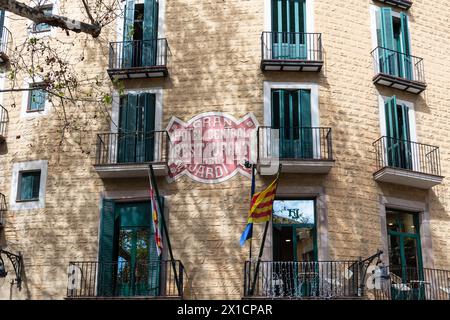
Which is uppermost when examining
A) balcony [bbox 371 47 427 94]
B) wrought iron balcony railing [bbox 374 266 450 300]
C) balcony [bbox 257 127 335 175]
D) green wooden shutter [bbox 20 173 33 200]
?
balcony [bbox 371 47 427 94]

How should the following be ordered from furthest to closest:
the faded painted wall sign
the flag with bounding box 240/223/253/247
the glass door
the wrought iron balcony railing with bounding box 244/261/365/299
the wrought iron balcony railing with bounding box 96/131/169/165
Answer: the wrought iron balcony railing with bounding box 96/131/169/165 → the faded painted wall sign → the glass door → the wrought iron balcony railing with bounding box 244/261/365/299 → the flag with bounding box 240/223/253/247

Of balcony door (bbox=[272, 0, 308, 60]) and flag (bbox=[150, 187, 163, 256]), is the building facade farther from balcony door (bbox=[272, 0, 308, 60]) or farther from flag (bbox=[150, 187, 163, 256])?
flag (bbox=[150, 187, 163, 256])

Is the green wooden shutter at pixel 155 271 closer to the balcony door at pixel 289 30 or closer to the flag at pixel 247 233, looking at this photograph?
the flag at pixel 247 233

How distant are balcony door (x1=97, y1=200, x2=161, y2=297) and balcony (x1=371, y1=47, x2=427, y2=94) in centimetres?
867

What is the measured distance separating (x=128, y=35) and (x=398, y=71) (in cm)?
901

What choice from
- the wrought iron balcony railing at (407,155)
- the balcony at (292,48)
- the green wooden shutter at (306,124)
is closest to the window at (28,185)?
the balcony at (292,48)

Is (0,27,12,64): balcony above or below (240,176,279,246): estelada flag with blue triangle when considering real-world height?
above

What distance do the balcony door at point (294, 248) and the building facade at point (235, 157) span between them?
0.04m

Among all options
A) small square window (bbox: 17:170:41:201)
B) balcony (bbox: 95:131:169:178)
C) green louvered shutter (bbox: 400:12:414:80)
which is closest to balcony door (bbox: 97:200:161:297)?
balcony (bbox: 95:131:169:178)

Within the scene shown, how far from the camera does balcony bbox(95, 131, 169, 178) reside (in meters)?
21.2

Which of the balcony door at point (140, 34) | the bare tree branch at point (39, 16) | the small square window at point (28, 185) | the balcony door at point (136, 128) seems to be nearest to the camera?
the bare tree branch at point (39, 16)

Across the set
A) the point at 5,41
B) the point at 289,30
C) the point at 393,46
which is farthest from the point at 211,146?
the point at 5,41

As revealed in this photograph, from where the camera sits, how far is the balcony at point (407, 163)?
21.5 metres

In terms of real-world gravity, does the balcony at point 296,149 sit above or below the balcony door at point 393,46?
below
